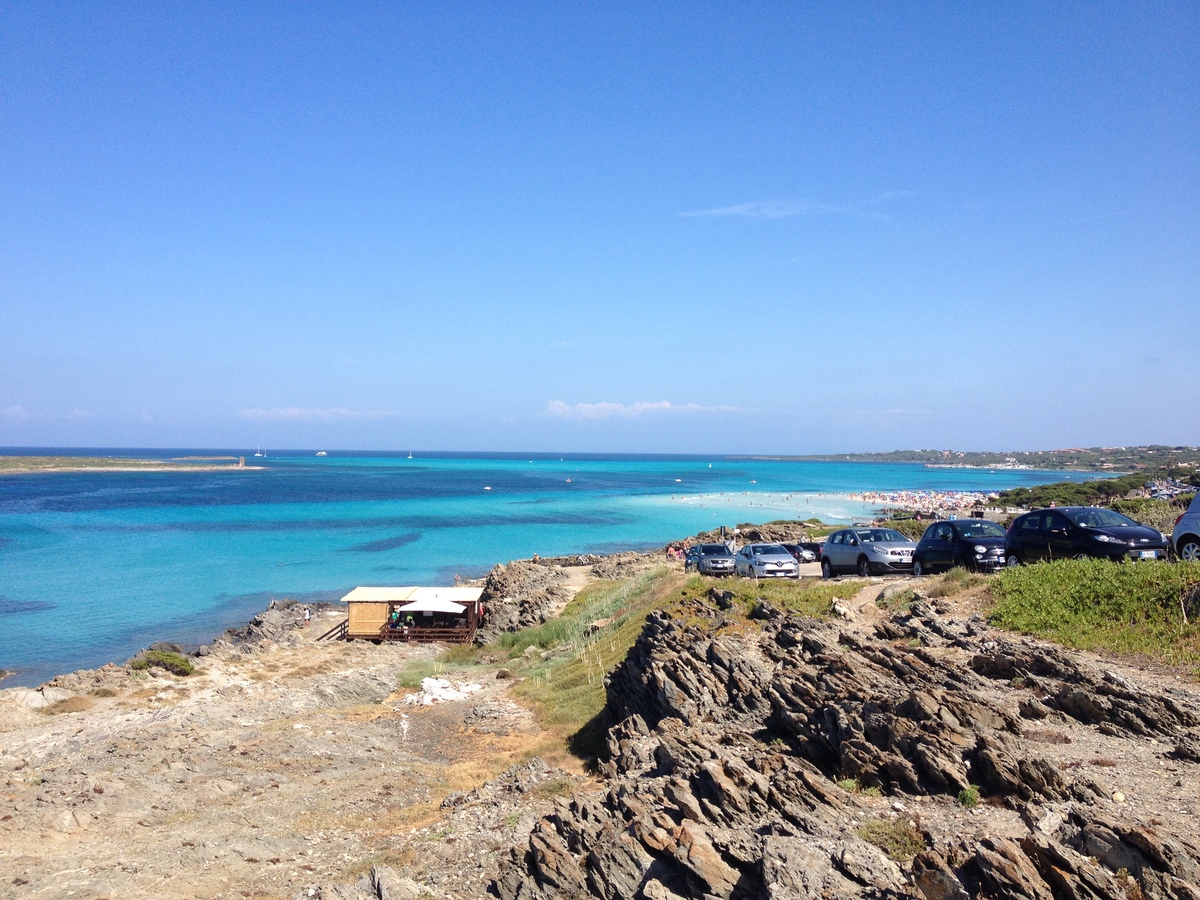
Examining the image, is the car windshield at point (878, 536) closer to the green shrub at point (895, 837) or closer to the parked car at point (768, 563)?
the parked car at point (768, 563)

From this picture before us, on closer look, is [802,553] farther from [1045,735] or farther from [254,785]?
[1045,735]

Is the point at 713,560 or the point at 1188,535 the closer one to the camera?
the point at 1188,535

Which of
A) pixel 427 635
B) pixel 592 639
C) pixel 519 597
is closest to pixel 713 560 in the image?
pixel 592 639

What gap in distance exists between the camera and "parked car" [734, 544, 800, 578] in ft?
89.4

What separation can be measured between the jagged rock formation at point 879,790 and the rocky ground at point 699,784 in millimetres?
34

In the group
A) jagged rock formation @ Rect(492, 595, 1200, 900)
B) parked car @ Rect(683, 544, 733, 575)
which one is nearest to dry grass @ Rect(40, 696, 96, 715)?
jagged rock formation @ Rect(492, 595, 1200, 900)

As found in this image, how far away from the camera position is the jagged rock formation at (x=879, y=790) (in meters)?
6.56

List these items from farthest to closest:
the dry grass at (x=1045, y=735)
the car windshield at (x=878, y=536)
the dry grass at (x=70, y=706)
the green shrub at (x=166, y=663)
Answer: the green shrub at (x=166, y=663)
the car windshield at (x=878, y=536)
the dry grass at (x=70, y=706)
the dry grass at (x=1045, y=735)

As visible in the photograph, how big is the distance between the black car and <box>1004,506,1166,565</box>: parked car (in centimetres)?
72

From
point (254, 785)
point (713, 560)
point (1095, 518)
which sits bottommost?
point (254, 785)

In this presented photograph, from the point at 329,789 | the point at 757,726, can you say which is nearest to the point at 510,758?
the point at 329,789

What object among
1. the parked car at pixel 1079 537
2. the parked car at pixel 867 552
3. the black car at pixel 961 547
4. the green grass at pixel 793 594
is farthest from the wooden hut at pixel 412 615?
the parked car at pixel 1079 537

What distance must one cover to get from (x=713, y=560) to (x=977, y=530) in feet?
39.0

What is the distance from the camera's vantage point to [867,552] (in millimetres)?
25000
